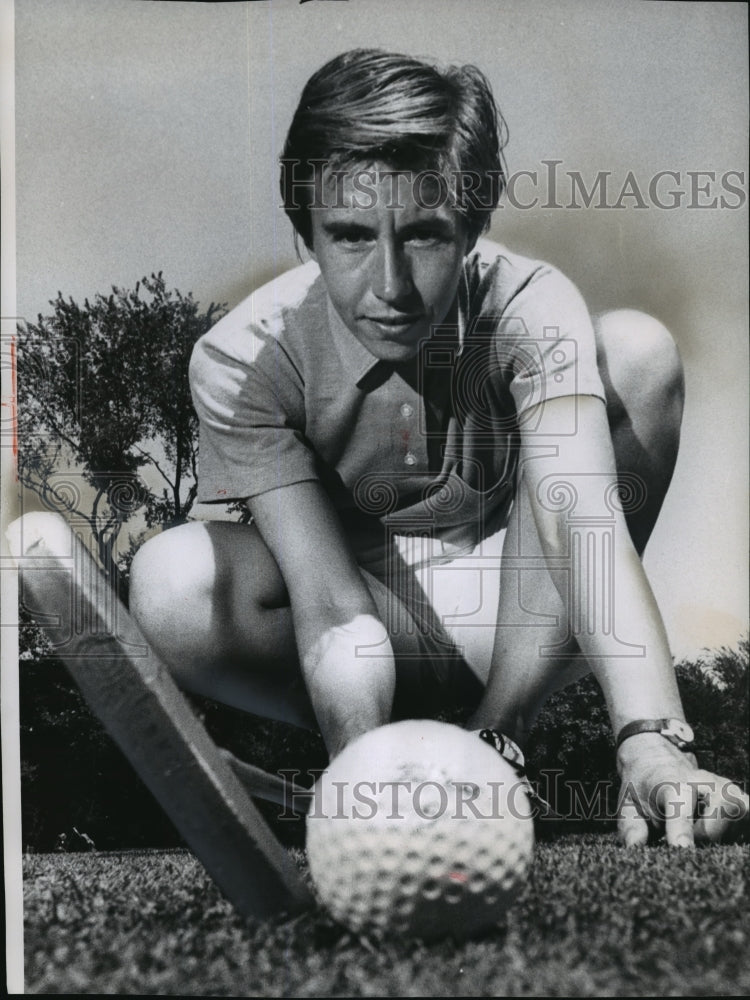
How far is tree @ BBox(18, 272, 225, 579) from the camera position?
9.70 ft

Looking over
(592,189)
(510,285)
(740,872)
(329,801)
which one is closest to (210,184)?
(510,285)

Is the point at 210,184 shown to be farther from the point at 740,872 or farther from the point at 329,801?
the point at 740,872

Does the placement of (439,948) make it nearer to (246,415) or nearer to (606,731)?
(606,731)

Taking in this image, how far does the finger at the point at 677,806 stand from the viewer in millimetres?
2827

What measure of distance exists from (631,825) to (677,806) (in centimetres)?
13

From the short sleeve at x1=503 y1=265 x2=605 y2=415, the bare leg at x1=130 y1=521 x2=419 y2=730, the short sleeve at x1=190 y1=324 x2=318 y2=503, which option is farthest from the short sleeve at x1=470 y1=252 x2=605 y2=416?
the bare leg at x1=130 y1=521 x2=419 y2=730

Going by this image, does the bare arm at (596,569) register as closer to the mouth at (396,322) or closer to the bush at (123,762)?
the bush at (123,762)

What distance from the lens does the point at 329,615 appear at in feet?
9.42

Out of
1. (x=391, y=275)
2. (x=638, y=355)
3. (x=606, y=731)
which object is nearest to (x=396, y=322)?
(x=391, y=275)

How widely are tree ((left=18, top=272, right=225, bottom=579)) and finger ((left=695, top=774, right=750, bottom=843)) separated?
1626 millimetres

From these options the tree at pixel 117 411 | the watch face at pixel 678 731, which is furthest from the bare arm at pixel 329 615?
the watch face at pixel 678 731

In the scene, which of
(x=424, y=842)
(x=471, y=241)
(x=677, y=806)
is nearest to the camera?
(x=424, y=842)

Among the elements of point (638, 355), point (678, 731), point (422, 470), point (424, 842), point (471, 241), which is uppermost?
point (471, 241)

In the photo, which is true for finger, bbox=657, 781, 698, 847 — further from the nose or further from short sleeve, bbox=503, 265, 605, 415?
the nose
